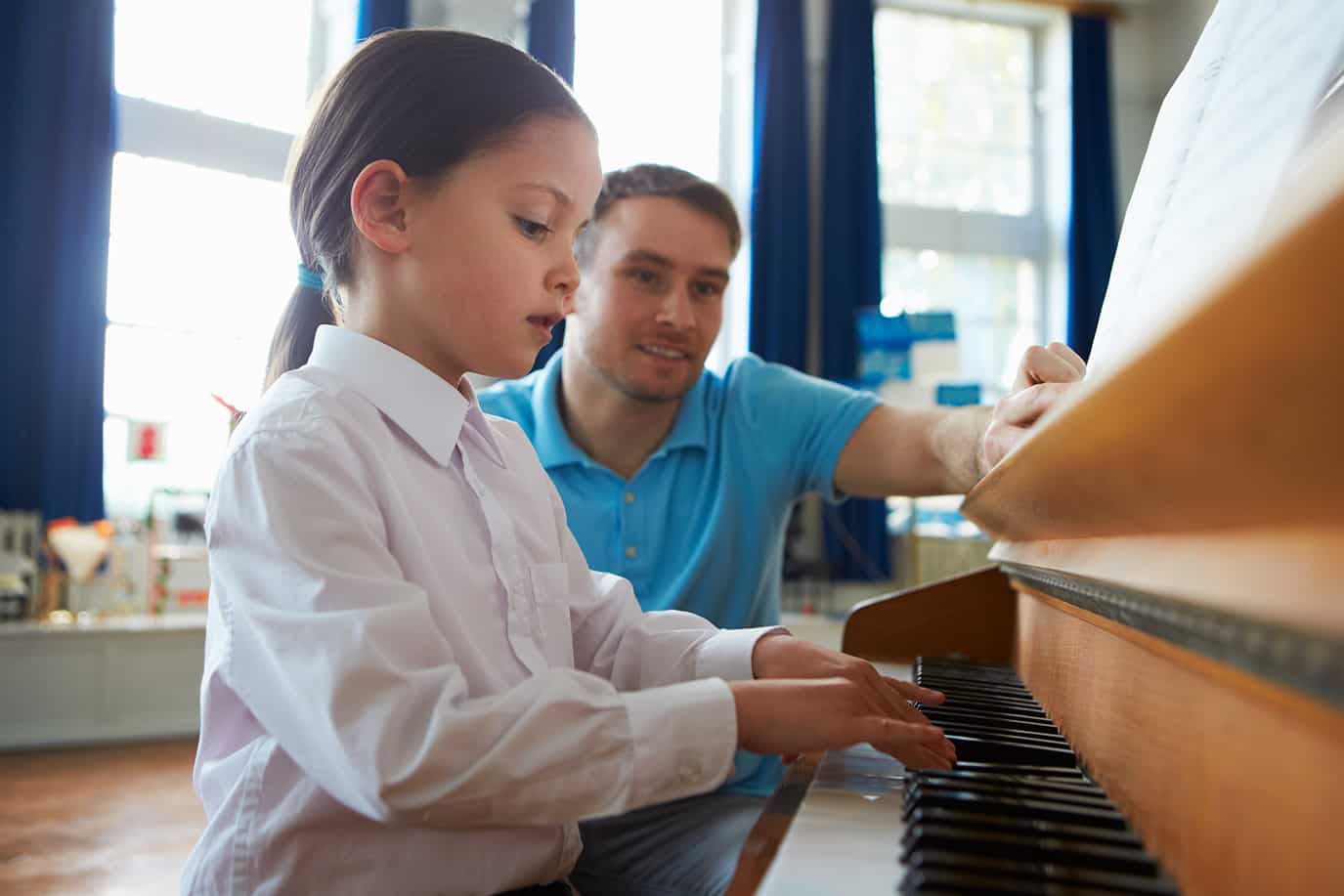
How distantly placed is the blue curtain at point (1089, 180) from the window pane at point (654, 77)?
7.80 feet

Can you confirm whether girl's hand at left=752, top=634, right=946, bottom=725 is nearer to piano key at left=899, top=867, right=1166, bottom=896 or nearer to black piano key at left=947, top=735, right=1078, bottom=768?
black piano key at left=947, top=735, right=1078, bottom=768

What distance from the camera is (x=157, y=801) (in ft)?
11.3

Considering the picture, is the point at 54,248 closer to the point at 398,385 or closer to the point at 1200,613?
the point at 398,385

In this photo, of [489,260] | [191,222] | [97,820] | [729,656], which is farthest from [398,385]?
[191,222]

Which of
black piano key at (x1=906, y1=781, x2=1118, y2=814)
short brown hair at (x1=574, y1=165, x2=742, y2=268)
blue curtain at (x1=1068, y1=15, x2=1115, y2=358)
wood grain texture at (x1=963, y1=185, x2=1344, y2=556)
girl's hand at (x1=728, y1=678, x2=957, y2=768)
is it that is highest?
blue curtain at (x1=1068, y1=15, x2=1115, y2=358)

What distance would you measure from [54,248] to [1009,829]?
502 cm

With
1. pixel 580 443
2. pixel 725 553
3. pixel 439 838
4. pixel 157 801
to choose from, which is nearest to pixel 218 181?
pixel 157 801

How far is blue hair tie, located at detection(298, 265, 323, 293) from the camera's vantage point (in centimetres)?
121

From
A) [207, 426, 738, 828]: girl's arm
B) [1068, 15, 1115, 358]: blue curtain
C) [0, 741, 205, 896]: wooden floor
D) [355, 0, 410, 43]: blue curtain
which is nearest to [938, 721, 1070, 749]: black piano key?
[207, 426, 738, 828]: girl's arm

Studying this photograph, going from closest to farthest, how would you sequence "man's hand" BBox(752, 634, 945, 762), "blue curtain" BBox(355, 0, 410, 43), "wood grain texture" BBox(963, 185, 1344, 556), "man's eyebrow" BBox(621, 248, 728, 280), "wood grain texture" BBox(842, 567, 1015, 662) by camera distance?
"wood grain texture" BBox(963, 185, 1344, 556)
"man's hand" BBox(752, 634, 945, 762)
"wood grain texture" BBox(842, 567, 1015, 662)
"man's eyebrow" BBox(621, 248, 728, 280)
"blue curtain" BBox(355, 0, 410, 43)

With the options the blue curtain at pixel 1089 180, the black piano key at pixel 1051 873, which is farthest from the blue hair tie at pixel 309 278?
the blue curtain at pixel 1089 180

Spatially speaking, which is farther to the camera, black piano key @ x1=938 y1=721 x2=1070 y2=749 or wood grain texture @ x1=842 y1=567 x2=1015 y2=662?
wood grain texture @ x1=842 y1=567 x2=1015 y2=662

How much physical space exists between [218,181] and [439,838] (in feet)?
16.8

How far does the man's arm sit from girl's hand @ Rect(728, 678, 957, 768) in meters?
0.59
